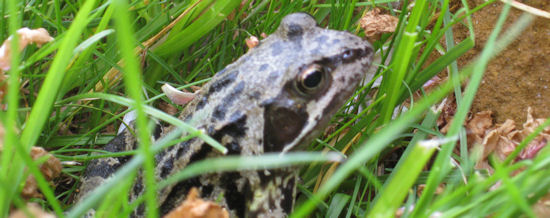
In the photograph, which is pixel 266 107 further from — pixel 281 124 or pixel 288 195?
pixel 288 195

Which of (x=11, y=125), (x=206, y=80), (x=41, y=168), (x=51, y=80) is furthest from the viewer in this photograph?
(x=206, y=80)

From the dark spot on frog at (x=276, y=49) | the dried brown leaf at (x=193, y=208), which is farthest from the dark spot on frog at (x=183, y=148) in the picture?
the dried brown leaf at (x=193, y=208)

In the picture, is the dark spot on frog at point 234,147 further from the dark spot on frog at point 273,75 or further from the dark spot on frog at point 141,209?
the dark spot on frog at point 141,209

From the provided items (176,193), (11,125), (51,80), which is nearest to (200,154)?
(176,193)

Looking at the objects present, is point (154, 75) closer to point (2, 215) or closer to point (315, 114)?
point (315, 114)

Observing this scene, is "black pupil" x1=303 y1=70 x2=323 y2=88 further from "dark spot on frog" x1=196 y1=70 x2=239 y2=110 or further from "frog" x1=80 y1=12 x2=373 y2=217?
"dark spot on frog" x1=196 y1=70 x2=239 y2=110

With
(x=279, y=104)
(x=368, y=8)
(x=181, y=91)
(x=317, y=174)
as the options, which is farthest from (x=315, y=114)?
(x=368, y=8)
